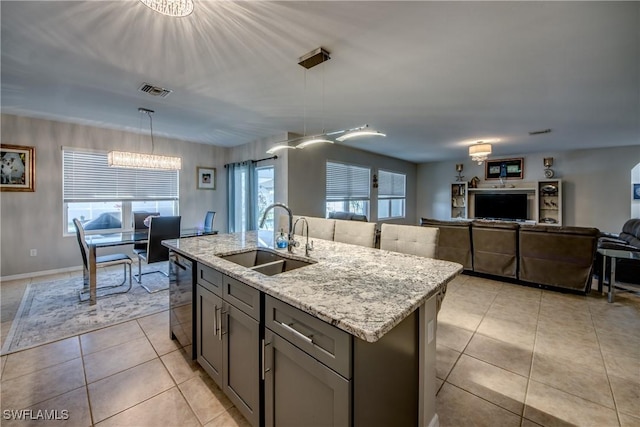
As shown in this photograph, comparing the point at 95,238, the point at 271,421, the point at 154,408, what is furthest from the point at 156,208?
the point at 271,421

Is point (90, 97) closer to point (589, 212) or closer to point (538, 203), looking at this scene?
point (538, 203)

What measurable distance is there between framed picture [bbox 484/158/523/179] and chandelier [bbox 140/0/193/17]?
8122 mm

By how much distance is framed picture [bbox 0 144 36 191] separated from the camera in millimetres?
3791

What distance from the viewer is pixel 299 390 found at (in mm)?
1130

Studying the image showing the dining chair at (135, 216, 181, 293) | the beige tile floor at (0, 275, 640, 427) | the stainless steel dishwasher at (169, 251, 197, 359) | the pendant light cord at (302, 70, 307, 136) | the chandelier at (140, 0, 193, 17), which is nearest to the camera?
the chandelier at (140, 0, 193, 17)

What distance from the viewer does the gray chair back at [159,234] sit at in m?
3.47

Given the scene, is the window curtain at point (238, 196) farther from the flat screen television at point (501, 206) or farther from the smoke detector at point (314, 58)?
the flat screen television at point (501, 206)

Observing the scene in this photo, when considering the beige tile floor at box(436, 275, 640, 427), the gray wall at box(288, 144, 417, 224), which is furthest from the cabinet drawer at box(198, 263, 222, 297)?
the gray wall at box(288, 144, 417, 224)

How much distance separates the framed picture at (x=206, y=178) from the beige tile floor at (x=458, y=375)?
3.55 m

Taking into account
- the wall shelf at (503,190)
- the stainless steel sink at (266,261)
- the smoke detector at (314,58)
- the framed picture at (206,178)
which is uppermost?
the smoke detector at (314,58)

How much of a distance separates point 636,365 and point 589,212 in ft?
18.3

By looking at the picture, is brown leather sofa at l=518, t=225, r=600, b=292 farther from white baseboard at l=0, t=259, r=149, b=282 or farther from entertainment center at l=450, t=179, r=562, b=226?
white baseboard at l=0, t=259, r=149, b=282

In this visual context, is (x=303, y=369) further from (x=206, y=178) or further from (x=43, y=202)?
(x=206, y=178)

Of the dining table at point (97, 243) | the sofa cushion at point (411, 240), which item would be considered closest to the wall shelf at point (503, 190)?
the sofa cushion at point (411, 240)
